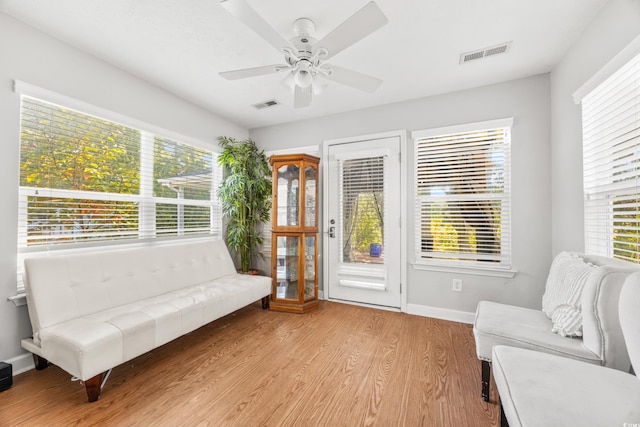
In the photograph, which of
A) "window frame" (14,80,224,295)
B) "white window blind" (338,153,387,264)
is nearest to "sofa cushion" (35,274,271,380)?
"window frame" (14,80,224,295)

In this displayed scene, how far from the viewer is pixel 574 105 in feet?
7.37

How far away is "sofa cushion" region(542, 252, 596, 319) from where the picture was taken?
158 cm

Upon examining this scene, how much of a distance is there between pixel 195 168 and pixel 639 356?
3.96 metres

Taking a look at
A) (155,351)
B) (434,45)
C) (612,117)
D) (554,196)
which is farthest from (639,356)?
(155,351)

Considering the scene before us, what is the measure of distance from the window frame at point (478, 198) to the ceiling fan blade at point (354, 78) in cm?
139

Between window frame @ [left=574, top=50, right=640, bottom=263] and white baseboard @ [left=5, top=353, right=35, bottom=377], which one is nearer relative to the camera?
window frame @ [left=574, top=50, right=640, bottom=263]

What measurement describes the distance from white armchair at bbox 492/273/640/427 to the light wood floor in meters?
0.58

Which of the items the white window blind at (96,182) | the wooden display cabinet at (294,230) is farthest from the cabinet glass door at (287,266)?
the white window blind at (96,182)

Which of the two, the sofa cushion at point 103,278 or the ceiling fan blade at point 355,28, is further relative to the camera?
the sofa cushion at point 103,278

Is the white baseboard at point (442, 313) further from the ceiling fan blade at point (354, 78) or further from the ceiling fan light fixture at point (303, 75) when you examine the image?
the ceiling fan light fixture at point (303, 75)

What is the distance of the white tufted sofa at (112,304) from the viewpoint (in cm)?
169

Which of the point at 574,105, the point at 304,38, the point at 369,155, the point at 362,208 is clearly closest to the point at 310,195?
the point at 362,208

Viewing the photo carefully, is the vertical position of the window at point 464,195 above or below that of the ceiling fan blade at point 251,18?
below

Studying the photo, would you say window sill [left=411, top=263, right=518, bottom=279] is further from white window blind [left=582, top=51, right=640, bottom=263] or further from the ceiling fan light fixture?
the ceiling fan light fixture
